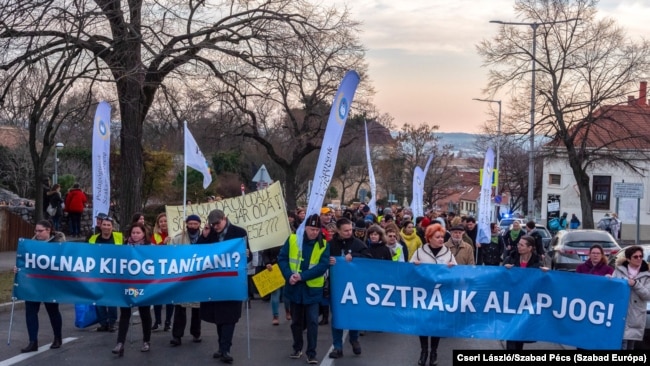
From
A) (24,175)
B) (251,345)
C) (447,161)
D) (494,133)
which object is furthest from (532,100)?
(447,161)

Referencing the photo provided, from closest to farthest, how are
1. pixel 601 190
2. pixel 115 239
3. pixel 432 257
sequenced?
1. pixel 432 257
2. pixel 115 239
3. pixel 601 190

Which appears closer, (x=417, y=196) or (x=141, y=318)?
(x=141, y=318)

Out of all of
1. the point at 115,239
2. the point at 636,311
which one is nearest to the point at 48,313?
the point at 115,239

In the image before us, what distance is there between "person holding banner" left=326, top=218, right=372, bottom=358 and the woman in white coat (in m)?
3.03

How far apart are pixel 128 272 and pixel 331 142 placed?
9.04 ft

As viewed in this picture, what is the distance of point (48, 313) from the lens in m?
10.7

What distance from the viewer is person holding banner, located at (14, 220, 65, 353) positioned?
34.3ft

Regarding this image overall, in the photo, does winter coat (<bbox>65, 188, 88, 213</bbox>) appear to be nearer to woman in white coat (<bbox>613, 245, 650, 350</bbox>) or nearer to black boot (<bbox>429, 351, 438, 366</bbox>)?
black boot (<bbox>429, 351, 438, 366</bbox>)

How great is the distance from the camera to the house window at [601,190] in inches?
2440

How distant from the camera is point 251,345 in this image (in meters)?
11.4

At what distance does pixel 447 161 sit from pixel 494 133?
30.4 m

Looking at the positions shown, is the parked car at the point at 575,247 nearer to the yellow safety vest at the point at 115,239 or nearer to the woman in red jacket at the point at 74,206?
the yellow safety vest at the point at 115,239

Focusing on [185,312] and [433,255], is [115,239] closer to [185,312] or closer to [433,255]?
[185,312]

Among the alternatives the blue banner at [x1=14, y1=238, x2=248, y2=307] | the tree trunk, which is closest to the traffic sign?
the tree trunk
